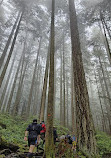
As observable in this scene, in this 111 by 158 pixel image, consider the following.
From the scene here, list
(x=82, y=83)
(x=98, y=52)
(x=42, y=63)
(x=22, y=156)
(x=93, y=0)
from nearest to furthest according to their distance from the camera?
(x=22, y=156), (x=82, y=83), (x=93, y=0), (x=98, y=52), (x=42, y=63)

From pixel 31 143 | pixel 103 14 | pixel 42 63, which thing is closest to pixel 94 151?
pixel 31 143

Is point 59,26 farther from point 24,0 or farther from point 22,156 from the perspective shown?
point 22,156

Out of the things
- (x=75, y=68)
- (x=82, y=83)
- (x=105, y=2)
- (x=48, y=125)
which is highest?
(x=105, y=2)

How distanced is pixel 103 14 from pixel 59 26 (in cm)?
697

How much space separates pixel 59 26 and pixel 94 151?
14.3 metres

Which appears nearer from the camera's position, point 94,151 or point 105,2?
point 94,151

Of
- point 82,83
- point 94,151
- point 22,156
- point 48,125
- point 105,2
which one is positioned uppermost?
point 105,2

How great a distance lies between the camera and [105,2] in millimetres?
8078

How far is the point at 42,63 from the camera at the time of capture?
20203mm

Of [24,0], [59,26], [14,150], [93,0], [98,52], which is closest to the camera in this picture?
[14,150]

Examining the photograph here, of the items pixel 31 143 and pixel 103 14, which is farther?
pixel 103 14

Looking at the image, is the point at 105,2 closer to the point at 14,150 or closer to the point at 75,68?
the point at 75,68

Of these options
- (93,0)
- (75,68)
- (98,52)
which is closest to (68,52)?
(98,52)

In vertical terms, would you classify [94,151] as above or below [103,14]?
below
